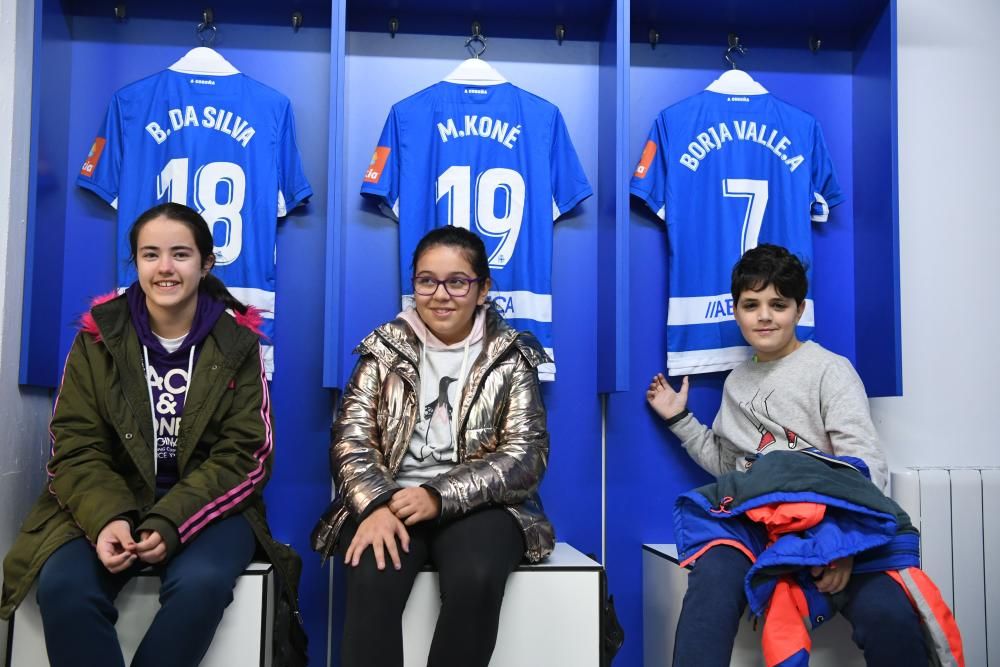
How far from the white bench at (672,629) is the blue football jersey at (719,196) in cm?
56

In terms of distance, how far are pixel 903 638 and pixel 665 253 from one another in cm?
127

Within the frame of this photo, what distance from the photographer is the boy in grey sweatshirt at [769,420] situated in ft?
5.98

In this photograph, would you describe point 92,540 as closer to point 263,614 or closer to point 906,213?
point 263,614

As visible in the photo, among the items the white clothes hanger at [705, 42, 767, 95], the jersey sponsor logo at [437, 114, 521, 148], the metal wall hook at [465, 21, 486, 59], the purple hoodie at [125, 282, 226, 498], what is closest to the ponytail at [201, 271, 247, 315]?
the purple hoodie at [125, 282, 226, 498]

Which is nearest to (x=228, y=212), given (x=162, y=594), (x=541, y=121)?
(x=541, y=121)

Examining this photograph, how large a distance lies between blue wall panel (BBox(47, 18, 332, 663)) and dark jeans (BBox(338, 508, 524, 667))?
740 mm

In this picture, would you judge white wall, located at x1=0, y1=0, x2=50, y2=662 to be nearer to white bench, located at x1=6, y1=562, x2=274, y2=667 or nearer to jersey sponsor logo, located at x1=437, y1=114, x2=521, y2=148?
white bench, located at x1=6, y1=562, x2=274, y2=667

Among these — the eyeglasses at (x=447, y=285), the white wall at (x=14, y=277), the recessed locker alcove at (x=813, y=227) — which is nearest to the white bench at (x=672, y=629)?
the recessed locker alcove at (x=813, y=227)

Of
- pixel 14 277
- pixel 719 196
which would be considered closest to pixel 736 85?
pixel 719 196

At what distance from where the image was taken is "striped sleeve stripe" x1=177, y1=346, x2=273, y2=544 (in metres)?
1.82

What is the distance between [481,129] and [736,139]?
2.47 ft

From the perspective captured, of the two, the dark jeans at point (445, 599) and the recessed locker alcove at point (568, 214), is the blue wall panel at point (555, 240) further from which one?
the dark jeans at point (445, 599)

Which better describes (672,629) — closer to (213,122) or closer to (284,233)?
(284,233)

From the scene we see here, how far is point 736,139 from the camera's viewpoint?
A: 263 centimetres
